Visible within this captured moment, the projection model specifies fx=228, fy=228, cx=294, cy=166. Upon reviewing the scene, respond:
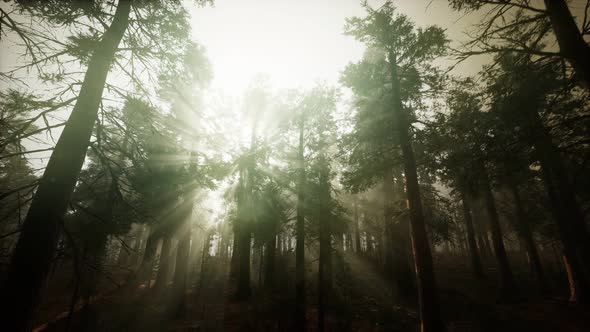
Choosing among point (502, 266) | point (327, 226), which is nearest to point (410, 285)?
point (502, 266)

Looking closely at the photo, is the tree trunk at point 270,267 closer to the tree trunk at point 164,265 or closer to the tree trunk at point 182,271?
the tree trunk at point 182,271

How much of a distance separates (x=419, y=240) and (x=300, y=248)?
595 cm

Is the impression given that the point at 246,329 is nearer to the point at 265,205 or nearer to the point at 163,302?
the point at 163,302

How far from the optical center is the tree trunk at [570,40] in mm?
4609

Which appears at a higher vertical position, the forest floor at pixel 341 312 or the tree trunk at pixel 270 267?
the tree trunk at pixel 270 267

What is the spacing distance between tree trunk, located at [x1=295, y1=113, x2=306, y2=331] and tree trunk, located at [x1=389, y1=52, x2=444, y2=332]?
5.00 m

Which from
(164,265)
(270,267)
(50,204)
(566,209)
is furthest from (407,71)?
(164,265)

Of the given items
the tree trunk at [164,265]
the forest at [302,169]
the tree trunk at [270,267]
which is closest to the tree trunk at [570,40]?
the forest at [302,169]

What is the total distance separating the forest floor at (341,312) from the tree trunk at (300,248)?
0.92 metres

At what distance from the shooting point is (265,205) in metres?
16.2

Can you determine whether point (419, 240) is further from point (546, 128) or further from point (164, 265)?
point (164, 265)

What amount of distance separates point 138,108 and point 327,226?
9.51m

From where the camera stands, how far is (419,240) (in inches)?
317

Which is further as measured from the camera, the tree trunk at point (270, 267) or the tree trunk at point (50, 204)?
the tree trunk at point (270, 267)
